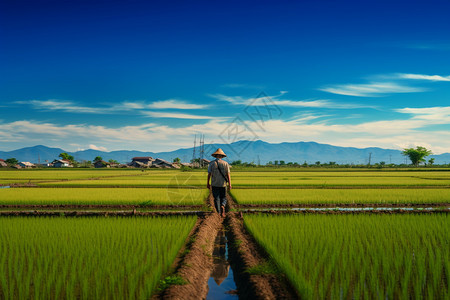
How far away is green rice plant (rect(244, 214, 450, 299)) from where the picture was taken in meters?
3.50

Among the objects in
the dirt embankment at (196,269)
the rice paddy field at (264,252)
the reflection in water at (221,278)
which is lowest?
the reflection in water at (221,278)

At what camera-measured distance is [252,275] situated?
159 inches

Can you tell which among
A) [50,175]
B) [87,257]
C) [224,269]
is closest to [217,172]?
[224,269]

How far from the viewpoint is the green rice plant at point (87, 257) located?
357cm

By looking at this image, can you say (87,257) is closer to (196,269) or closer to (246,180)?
(196,269)

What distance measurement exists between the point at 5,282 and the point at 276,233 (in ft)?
14.2

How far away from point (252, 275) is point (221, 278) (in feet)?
2.25

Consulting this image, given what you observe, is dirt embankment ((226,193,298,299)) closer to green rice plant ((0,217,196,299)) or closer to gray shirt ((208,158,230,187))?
green rice plant ((0,217,196,299))

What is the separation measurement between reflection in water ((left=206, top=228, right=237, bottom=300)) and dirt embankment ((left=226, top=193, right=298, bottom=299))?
0.10 metres

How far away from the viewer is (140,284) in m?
3.73

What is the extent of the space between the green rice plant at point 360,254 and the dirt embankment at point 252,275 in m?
0.14

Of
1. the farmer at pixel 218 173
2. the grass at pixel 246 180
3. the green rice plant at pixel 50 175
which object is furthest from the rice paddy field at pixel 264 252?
the green rice plant at pixel 50 175

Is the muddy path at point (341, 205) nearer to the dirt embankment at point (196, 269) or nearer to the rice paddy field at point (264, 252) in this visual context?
the rice paddy field at point (264, 252)

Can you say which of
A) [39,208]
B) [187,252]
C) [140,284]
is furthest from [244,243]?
[39,208]
